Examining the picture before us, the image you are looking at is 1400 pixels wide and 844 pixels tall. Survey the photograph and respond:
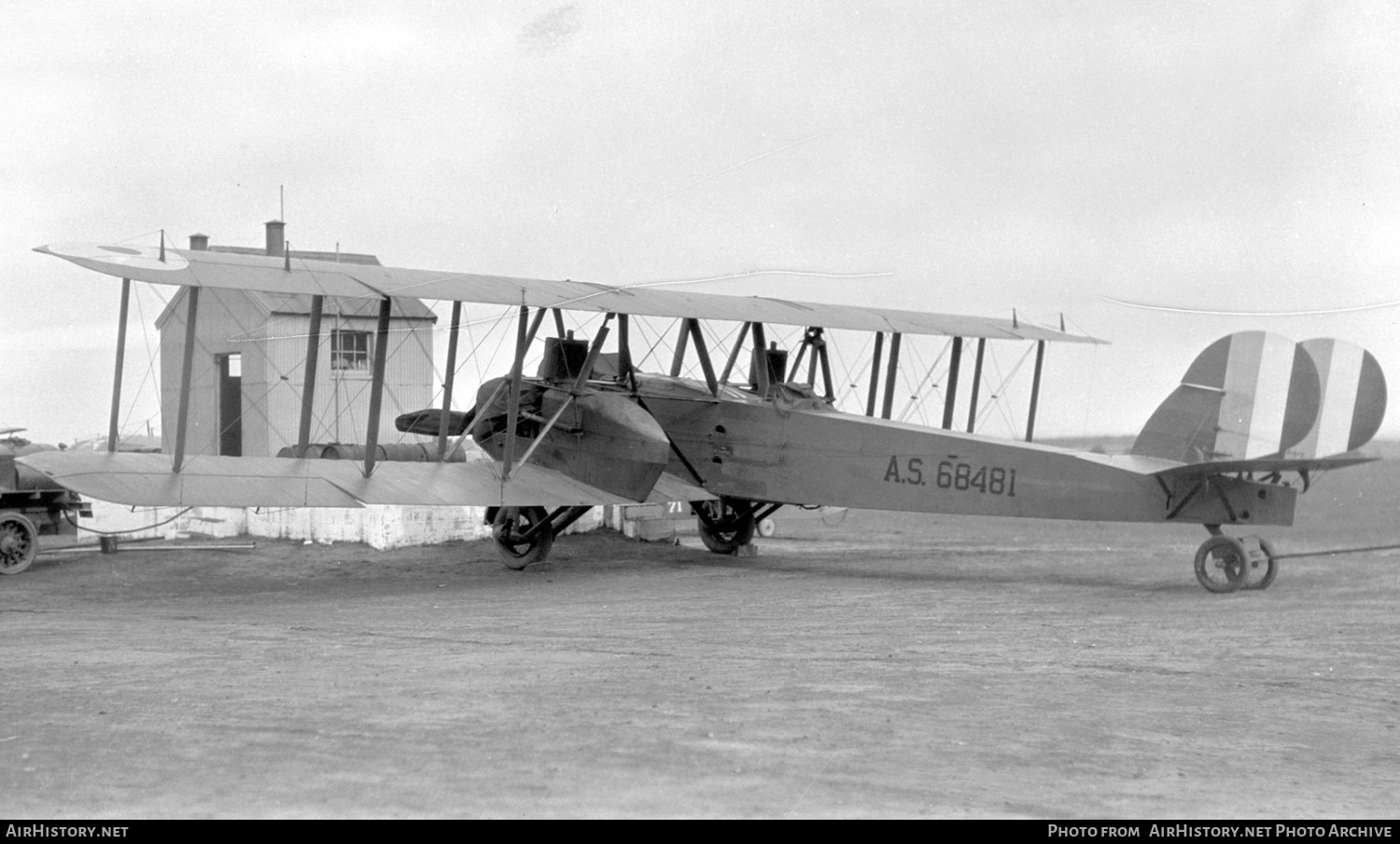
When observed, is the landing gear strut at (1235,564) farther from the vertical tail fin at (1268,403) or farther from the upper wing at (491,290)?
the upper wing at (491,290)

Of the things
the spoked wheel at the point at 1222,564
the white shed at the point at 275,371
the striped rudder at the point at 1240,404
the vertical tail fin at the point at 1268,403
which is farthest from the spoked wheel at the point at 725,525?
the white shed at the point at 275,371

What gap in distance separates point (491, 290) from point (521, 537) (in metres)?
3.49

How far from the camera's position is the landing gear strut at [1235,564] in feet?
43.5

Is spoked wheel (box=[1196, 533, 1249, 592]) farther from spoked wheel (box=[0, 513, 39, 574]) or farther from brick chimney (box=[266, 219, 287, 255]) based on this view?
brick chimney (box=[266, 219, 287, 255])

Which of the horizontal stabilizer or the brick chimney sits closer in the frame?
the horizontal stabilizer

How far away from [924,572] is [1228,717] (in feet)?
30.2

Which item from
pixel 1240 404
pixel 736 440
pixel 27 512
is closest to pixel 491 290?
pixel 736 440

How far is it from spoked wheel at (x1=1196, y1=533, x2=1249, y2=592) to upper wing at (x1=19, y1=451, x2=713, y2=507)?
6.89 m

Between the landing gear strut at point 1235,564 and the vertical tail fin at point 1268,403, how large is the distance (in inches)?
35.0

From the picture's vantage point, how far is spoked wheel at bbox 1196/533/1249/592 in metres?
13.3

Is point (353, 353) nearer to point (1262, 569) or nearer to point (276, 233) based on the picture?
point (276, 233)

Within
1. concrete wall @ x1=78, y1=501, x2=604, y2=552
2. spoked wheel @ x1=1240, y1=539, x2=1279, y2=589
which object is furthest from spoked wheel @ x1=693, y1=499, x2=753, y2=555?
spoked wheel @ x1=1240, y1=539, x2=1279, y2=589

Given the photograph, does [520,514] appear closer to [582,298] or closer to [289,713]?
[582,298]

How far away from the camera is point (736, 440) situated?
57.6 feet
